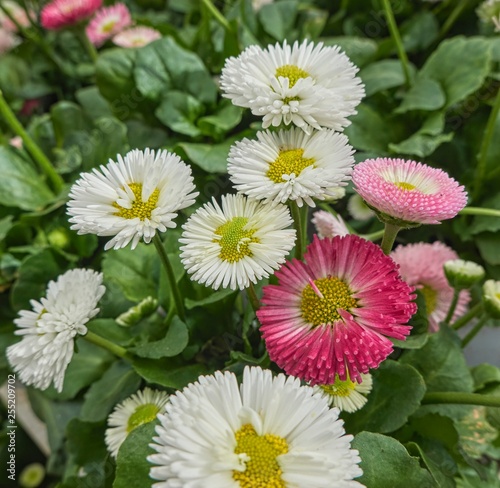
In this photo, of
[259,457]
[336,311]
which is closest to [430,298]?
Result: [336,311]

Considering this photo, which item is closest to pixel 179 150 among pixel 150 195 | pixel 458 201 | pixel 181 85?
pixel 181 85

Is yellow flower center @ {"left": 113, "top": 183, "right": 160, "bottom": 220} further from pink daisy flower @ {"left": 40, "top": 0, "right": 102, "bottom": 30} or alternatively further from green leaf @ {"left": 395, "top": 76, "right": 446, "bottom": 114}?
pink daisy flower @ {"left": 40, "top": 0, "right": 102, "bottom": 30}

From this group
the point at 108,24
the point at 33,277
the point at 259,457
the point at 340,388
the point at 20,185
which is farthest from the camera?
the point at 108,24

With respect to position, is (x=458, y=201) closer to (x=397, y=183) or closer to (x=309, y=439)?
(x=397, y=183)

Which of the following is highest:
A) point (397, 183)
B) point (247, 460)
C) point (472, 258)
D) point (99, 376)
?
point (397, 183)

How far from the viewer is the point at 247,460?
11.9 inches

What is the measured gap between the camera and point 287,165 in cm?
40

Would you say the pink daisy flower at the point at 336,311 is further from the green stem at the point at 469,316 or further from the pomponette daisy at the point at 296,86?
the green stem at the point at 469,316

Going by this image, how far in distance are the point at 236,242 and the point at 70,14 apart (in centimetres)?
71

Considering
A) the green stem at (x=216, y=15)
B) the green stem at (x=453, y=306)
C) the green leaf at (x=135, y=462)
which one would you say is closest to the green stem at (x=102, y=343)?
the green leaf at (x=135, y=462)

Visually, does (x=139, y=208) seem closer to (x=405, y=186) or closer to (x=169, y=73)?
(x=405, y=186)

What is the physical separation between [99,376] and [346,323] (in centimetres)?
39

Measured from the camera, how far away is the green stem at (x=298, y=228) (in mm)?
416

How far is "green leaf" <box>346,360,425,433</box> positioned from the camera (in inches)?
18.4
